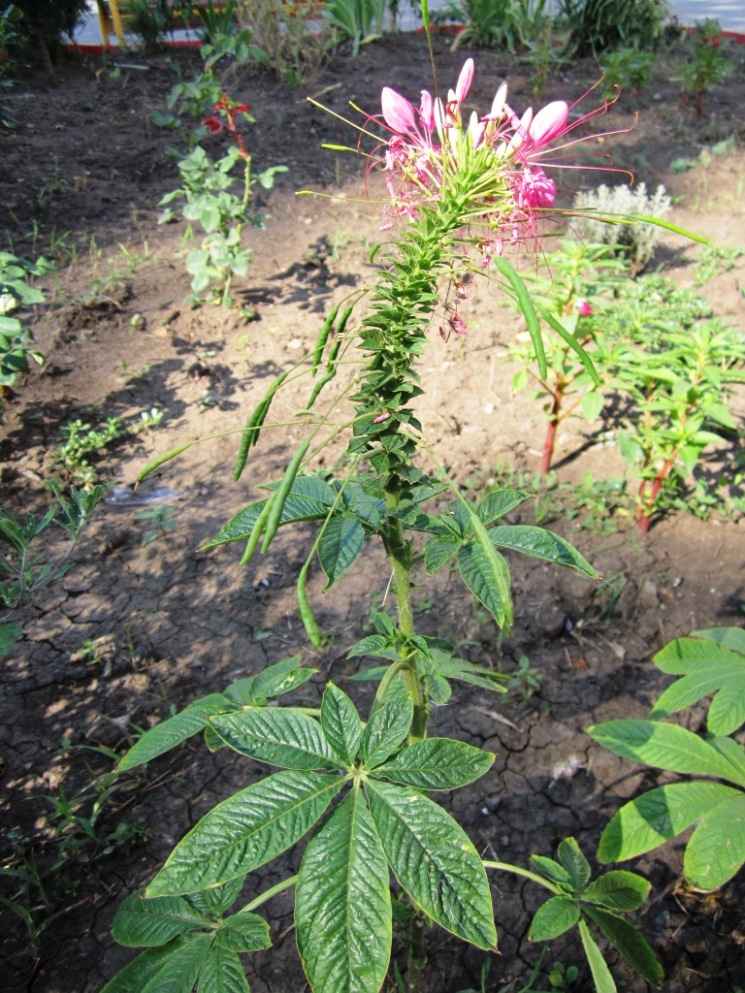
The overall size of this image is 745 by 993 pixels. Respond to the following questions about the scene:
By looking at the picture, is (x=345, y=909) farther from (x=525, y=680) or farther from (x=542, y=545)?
(x=525, y=680)

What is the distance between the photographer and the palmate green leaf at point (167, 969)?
84cm

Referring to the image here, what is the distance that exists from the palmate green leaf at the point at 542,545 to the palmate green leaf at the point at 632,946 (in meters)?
0.54

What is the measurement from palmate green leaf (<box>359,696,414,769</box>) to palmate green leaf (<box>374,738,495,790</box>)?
17mm

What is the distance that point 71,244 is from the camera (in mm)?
3637

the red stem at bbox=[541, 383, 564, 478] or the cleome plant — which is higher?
the cleome plant

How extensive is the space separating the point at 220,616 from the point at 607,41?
22.8 ft

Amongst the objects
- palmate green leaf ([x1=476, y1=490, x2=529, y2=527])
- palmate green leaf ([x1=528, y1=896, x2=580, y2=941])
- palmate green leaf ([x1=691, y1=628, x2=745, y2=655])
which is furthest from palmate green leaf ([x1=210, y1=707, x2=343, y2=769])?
palmate green leaf ([x1=691, y1=628, x2=745, y2=655])

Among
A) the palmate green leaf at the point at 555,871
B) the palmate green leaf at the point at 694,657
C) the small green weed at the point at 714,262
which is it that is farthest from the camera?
the small green weed at the point at 714,262

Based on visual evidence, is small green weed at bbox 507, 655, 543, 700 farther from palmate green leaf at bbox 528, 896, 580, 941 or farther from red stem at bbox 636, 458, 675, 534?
palmate green leaf at bbox 528, 896, 580, 941

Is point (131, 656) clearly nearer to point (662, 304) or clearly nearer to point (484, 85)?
point (662, 304)

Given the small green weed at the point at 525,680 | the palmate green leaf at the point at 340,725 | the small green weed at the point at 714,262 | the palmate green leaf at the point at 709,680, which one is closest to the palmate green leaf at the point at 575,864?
the palmate green leaf at the point at 709,680

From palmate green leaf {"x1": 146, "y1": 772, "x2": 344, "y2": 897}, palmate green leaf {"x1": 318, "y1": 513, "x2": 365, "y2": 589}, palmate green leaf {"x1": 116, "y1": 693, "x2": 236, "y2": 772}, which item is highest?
palmate green leaf {"x1": 318, "y1": 513, "x2": 365, "y2": 589}

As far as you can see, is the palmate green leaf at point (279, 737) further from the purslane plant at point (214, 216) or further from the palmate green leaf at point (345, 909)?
the purslane plant at point (214, 216)

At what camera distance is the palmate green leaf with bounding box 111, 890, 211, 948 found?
0.91 m
